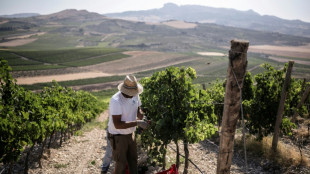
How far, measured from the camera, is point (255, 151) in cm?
856

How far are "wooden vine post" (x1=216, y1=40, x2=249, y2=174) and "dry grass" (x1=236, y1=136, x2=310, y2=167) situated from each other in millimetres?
5025

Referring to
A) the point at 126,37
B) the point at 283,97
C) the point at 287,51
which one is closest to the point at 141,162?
the point at 283,97

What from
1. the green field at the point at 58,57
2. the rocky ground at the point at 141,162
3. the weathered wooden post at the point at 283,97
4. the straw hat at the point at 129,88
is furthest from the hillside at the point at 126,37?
the straw hat at the point at 129,88

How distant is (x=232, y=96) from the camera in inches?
133

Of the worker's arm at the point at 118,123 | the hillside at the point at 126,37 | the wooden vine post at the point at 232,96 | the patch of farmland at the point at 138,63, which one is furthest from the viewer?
the hillside at the point at 126,37

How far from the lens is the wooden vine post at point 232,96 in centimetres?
323

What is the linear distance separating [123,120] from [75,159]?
5.67m

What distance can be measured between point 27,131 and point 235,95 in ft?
17.7

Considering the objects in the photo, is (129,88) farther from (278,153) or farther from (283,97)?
(278,153)

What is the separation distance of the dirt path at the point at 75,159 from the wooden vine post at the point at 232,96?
5.04 metres

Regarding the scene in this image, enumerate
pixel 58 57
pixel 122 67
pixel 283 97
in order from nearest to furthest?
pixel 283 97
pixel 122 67
pixel 58 57

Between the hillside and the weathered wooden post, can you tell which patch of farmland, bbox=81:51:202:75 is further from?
the weathered wooden post

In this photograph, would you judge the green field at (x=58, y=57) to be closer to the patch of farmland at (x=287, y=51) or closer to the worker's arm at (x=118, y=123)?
the worker's arm at (x=118, y=123)

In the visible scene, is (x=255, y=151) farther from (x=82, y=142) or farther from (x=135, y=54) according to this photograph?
(x=135, y=54)
